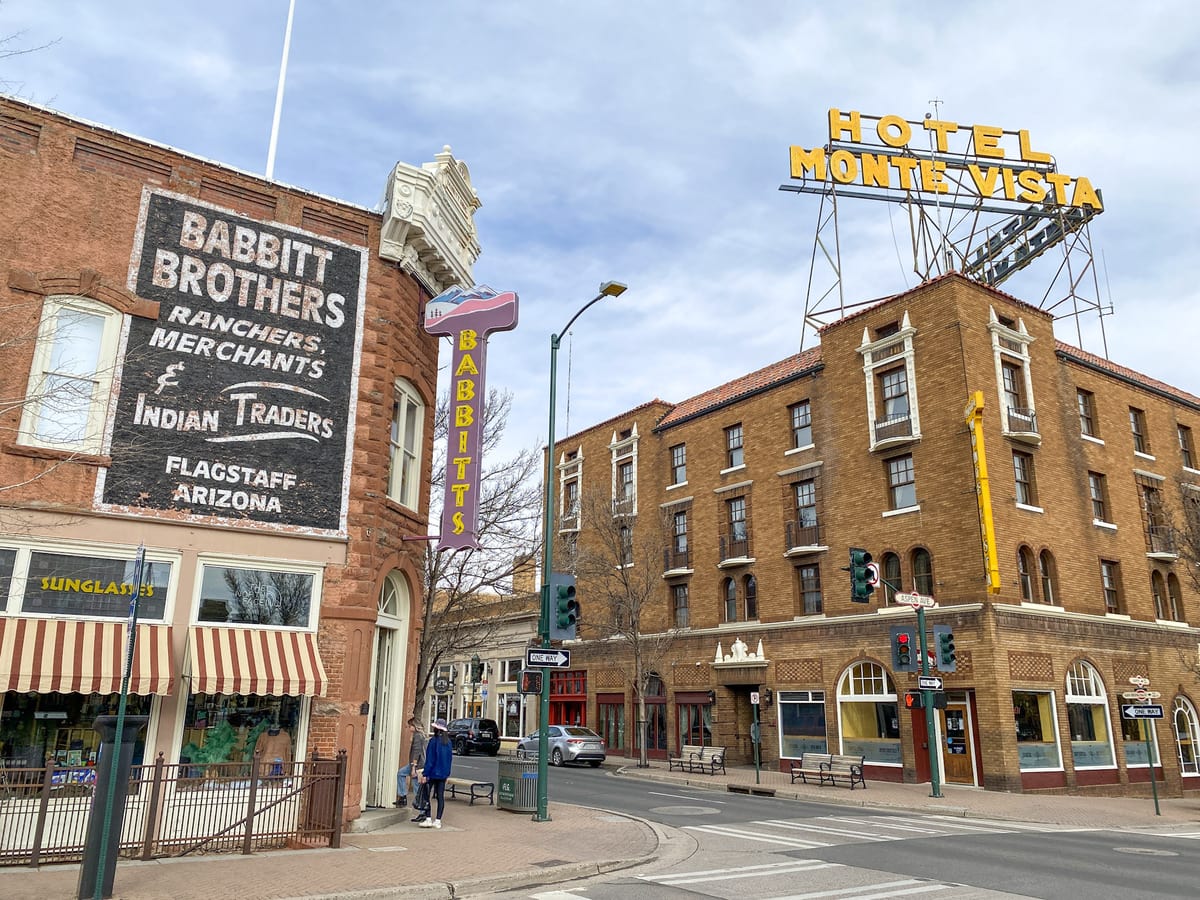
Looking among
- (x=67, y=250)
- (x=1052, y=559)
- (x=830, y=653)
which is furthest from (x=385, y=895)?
(x=1052, y=559)

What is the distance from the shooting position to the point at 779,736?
3262cm

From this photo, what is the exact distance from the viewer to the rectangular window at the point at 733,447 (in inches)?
1478

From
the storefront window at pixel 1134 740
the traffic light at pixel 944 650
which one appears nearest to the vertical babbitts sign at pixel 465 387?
the traffic light at pixel 944 650

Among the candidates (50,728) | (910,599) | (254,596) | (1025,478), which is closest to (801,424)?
(1025,478)

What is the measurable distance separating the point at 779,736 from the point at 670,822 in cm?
1627

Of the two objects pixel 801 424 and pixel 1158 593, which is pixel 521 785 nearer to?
pixel 801 424

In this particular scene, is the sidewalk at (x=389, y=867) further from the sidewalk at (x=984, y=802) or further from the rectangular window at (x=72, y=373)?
the sidewalk at (x=984, y=802)

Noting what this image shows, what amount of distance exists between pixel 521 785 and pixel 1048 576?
20.0 meters

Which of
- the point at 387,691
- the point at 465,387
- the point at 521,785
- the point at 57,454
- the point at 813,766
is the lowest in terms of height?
the point at 813,766

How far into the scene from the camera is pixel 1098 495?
32.2 metres

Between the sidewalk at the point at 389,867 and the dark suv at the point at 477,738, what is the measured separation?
98.5 ft

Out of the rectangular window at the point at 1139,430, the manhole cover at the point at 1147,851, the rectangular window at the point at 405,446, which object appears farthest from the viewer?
the rectangular window at the point at 1139,430

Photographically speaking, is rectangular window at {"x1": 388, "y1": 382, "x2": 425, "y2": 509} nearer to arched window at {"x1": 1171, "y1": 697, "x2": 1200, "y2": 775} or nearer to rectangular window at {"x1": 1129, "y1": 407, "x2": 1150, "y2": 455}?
arched window at {"x1": 1171, "y1": 697, "x2": 1200, "y2": 775}

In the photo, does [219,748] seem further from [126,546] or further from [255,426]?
[255,426]
